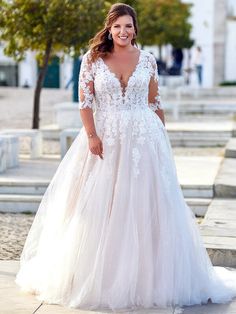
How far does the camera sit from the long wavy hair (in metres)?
5.48

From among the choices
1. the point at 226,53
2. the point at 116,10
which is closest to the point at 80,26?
the point at 116,10

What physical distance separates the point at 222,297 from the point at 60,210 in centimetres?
117

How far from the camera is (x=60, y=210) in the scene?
568 cm

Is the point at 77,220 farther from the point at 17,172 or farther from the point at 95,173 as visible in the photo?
the point at 17,172

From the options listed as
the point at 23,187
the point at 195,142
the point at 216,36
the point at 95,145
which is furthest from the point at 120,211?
the point at 216,36

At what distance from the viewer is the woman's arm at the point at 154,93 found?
568cm

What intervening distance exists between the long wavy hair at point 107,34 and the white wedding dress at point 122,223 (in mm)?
60

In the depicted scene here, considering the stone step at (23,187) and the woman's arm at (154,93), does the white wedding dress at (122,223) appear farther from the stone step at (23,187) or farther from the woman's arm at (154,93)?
the stone step at (23,187)

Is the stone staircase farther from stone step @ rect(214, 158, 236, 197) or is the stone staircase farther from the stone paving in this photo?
the stone paving

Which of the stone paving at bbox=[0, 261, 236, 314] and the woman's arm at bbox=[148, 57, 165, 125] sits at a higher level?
the woman's arm at bbox=[148, 57, 165, 125]

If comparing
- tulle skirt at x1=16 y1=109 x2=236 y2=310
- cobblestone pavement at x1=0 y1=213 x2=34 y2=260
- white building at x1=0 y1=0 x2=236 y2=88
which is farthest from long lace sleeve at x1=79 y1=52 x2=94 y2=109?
white building at x1=0 y1=0 x2=236 y2=88

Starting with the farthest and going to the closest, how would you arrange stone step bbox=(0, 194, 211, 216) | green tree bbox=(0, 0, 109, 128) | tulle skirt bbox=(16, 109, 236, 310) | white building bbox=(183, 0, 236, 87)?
white building bbox=(183, 0, 236, 87) → green tree bbox=(0, 0, 109, 128) → stone step bbox=(0, 194, 211, 216) → tulle skirt bbox=(16, 109, 236, 310)

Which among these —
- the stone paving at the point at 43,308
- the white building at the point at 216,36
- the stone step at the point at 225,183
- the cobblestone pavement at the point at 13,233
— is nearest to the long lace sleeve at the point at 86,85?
the stone paving at the point at 43,308

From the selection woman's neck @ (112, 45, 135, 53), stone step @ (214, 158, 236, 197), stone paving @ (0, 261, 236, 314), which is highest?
woman's neck @ (112, 45, 135, 53)
